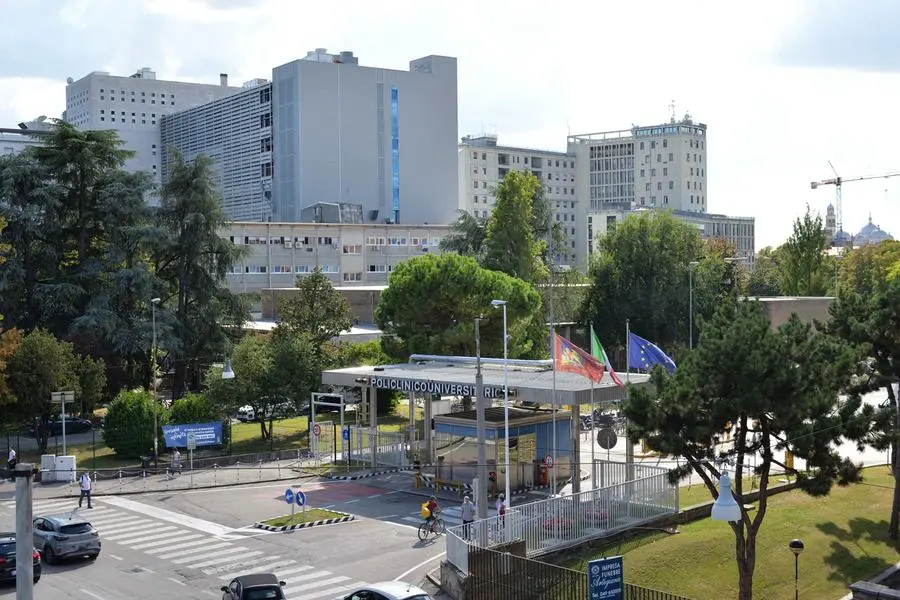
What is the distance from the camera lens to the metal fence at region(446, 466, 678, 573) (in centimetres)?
2639

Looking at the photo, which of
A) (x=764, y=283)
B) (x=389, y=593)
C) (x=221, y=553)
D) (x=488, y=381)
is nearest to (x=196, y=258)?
(x=488, y=381)

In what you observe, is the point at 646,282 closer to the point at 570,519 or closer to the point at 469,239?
the point at 469,239

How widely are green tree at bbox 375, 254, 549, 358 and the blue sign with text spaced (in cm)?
3323

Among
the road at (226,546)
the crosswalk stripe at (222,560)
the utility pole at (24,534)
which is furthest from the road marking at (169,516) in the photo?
the utility pole at (24,534)

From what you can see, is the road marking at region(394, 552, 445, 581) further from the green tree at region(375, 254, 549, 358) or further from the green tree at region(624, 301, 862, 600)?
the green tree at region(375, 254, 549, 358)

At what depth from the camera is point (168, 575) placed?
94.4 feet

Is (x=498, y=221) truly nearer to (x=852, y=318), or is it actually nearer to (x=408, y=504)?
(x=408, y=504)

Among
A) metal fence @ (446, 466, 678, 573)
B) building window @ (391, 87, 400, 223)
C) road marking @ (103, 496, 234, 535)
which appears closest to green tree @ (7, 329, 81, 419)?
road marking @ (103, 496, 234, 535)

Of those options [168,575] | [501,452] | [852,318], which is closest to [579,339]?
[501,452]

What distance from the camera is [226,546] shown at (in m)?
32.4

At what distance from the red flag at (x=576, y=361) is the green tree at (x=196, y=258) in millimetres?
36660

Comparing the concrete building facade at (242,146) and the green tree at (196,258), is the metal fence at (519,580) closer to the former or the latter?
the green tree at (196,258)

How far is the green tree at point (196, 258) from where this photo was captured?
64.8 meters

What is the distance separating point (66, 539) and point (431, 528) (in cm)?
1117
